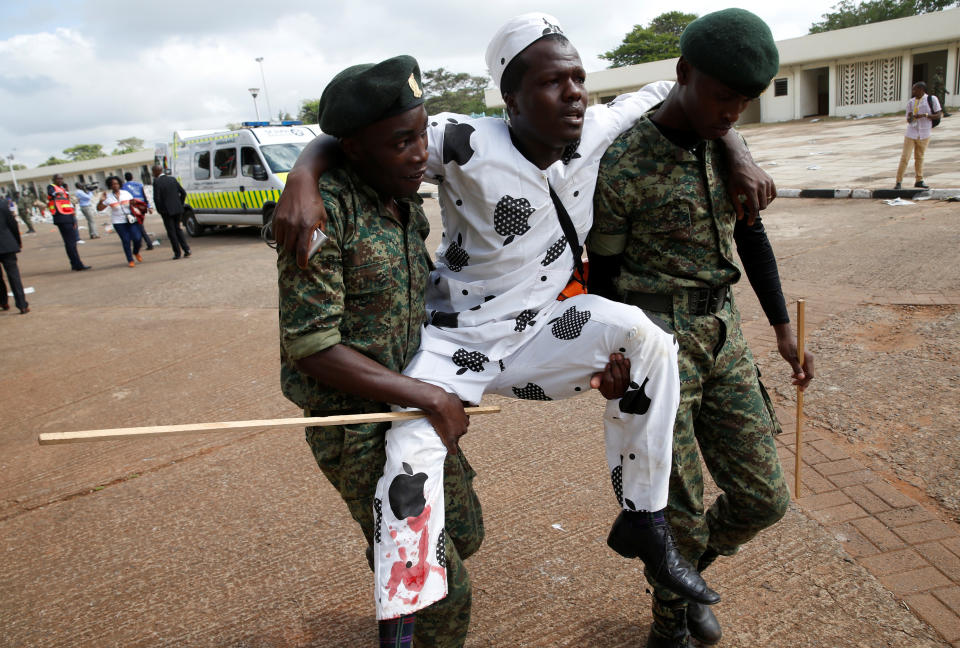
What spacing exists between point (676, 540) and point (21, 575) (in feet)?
9.62

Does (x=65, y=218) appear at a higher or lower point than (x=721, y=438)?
higher

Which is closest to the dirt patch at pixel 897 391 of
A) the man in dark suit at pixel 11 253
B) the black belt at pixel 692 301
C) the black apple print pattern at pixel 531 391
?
the black belt at pixel 692 301

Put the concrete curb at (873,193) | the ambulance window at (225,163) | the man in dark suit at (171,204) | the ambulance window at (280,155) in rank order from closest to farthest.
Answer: the concrete curb at (873,193)
the man in dark suit at (171,204)
the ambulance window at (280,155)
the ambulance window at (225,163)

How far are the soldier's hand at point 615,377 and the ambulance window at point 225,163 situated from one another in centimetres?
1471

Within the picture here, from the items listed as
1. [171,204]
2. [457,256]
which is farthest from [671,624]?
[171,204]

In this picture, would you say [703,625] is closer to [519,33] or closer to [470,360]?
[470,360]

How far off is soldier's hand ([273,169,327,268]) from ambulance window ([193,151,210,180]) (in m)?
15.6

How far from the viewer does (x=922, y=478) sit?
322 cm

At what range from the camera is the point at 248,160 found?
14734mm

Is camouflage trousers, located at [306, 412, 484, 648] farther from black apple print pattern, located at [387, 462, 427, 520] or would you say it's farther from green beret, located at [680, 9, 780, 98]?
green beret, located at [680, 9, 780, 98]

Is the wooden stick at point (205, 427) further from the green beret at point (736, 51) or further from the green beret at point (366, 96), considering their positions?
the green beret at point (736, 51)

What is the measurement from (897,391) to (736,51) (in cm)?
304

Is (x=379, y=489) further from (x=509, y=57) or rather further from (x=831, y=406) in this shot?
(x=831, y=406)

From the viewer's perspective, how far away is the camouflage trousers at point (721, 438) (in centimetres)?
220
